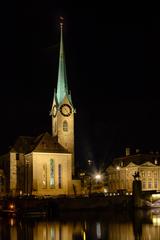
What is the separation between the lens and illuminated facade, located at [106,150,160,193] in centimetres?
11550

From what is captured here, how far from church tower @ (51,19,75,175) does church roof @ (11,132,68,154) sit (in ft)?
18.7

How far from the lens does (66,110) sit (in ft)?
345

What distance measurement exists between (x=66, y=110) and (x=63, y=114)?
1201mm

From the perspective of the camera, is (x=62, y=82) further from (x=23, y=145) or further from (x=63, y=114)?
(x=23, y=145)

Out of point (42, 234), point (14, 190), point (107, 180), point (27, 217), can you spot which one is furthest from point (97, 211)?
point (107, 180)

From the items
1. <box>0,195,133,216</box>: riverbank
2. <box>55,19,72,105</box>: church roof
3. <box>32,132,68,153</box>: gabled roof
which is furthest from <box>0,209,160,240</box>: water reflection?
<box>55,19,72,105</box>: church roof

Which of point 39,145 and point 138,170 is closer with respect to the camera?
point 39,145

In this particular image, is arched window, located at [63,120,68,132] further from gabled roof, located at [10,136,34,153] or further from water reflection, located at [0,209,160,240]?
water reflection, located at [0,209,160,240]

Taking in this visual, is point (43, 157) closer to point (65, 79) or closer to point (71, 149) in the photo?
point (71, 149)

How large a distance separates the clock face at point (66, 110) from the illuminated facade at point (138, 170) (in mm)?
18733

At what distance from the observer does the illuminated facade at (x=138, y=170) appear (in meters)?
116

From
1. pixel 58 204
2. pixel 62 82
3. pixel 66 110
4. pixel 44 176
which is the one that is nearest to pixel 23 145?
pixel 44 176

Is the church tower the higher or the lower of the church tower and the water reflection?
the higher

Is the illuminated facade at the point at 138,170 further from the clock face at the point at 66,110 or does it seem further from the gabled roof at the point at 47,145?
the gabled roof at the point at 47,145
